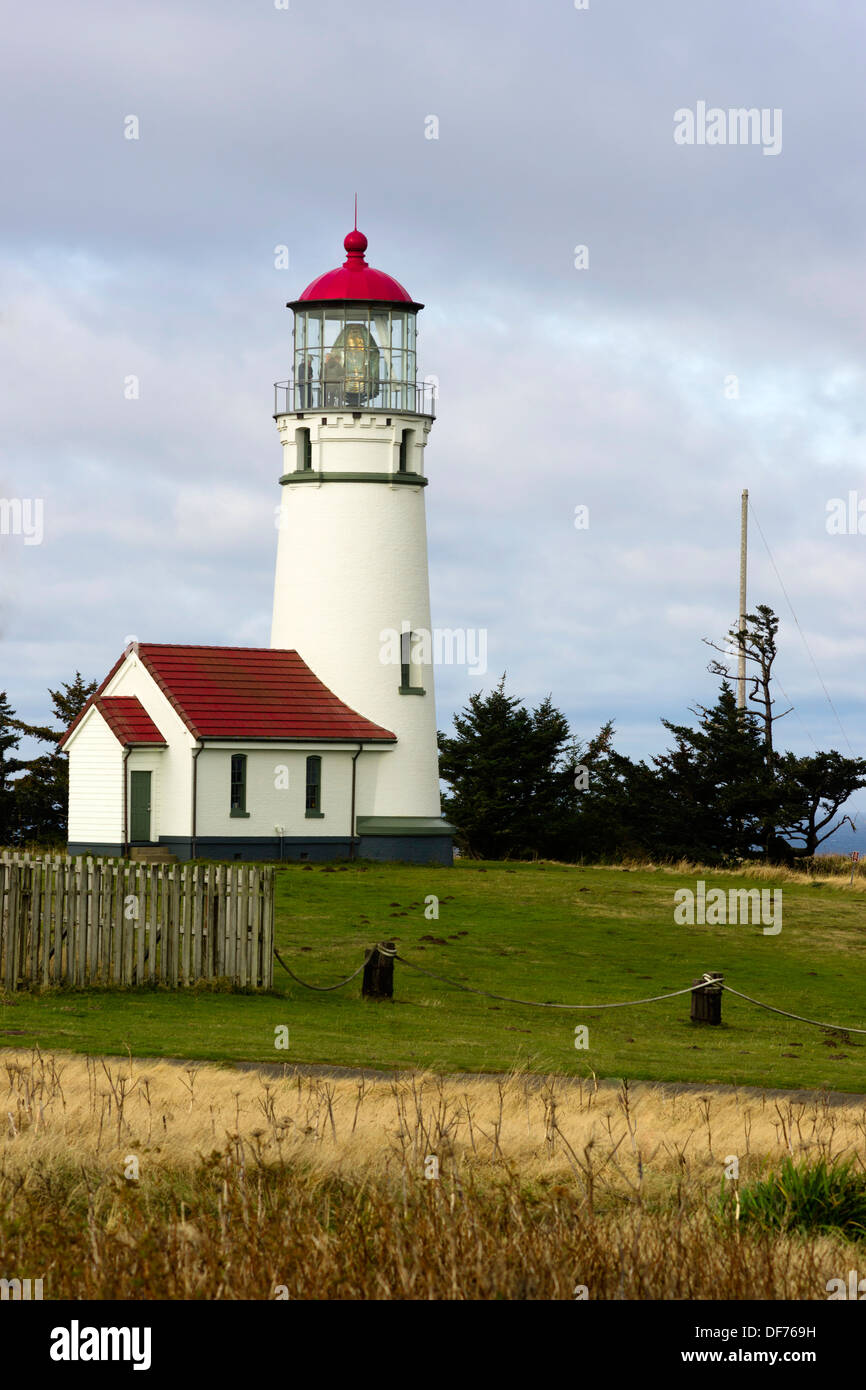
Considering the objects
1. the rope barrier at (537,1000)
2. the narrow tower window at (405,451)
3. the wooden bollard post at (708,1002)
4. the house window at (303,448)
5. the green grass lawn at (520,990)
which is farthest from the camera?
the house window at (303,448)

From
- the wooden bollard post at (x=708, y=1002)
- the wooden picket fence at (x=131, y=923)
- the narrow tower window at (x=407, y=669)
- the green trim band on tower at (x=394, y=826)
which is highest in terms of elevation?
the narrow tower window at (x=407, y=669)

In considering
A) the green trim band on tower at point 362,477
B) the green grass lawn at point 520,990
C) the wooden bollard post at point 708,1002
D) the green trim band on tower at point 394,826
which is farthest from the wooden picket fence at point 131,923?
the green trim band on tower at point 362,477

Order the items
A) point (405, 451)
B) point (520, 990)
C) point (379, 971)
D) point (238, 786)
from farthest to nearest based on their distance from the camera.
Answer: point (405, 451)
point (238, 786)
point (520, 990)
point (379, 971)

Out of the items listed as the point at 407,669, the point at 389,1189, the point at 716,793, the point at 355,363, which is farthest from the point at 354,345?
the point at 389,1189

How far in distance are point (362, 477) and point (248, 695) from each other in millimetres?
5753

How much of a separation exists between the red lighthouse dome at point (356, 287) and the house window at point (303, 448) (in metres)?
2.97

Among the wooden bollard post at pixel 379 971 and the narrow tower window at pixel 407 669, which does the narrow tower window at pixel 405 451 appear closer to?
the narrow tower window at pixel 407 669

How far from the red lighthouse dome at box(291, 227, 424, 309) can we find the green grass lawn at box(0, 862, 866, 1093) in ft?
43.5

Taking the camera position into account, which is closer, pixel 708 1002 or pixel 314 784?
pixel 708 1002

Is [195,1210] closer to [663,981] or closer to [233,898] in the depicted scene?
[233,898]

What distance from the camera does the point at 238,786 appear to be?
39.8 m

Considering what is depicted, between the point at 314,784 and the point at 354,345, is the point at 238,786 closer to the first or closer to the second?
the point at 314,784

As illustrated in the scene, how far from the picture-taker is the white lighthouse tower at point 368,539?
136 feet

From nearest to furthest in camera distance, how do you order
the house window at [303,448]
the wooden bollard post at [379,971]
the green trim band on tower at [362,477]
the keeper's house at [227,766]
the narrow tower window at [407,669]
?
the wooden bollard post at [379,971] → the keeper's house at [227,766] → the green trim band on tower at [362,477] → the narrow tower window at [407,669] → the house window at [303,448]
